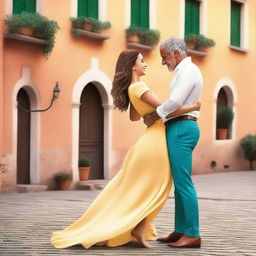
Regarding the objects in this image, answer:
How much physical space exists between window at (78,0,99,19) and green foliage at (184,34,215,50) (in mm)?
3439

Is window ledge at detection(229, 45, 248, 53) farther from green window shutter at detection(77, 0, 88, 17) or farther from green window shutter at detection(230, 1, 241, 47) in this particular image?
green window shutter at detection(77, 0, 88, 17)

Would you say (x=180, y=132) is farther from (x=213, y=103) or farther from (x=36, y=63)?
(x=213, y=103)

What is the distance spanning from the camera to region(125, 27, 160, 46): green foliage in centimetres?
1573

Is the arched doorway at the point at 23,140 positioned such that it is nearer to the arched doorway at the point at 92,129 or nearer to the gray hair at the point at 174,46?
the arched doorway at the point at 92,129

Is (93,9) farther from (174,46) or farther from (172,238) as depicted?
(172,238)

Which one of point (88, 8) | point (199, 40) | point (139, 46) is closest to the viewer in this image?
point (88, 8)

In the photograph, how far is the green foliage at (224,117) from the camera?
64.6 ft

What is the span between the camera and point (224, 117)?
64.6ft

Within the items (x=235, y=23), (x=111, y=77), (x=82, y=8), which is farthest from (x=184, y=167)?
(x=235, y=23)

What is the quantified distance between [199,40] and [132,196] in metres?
12.4

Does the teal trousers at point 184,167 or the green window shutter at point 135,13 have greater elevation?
the green window shutter at point 135,13

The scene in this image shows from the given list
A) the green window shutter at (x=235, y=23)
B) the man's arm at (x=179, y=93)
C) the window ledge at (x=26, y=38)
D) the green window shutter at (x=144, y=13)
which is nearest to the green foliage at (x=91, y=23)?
the window ledge at (x=26, y=38)

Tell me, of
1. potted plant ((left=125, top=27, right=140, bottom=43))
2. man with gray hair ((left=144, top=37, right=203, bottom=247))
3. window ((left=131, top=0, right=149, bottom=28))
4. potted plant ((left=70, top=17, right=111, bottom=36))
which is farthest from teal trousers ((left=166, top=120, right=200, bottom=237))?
window ((left=131, top=0, right=149, bottom=28))

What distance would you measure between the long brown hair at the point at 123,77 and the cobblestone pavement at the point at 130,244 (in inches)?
51.2
